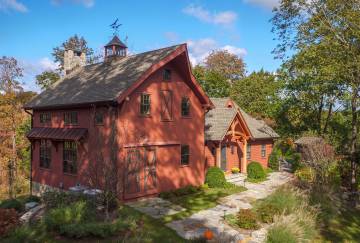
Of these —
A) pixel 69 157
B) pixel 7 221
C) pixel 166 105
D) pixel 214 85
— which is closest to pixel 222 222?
pixel 166 105

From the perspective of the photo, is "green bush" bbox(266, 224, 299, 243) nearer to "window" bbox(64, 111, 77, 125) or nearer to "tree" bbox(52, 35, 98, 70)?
"window" bbox(64, 111, 77, 125)

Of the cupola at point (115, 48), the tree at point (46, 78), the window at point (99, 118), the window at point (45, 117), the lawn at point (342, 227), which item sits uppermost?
the tree at point (46, 78)

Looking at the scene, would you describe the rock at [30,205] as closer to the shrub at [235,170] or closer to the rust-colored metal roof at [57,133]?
the rust-colored metal roof at [57,133]

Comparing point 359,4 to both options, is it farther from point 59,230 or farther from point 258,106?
point 258,106

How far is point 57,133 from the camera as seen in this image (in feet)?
65.2

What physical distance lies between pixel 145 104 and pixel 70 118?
5053 millimetres

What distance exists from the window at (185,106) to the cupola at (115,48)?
6.45m

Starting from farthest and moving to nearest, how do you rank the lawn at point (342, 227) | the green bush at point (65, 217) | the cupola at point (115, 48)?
1. the cupola at point (115, 48)
2. the lawn at point (342, 227)
3. the green bush at point (65, 217)

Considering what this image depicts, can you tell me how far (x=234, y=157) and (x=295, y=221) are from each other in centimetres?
1660

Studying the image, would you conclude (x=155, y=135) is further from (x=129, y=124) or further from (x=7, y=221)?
(x=7, y=221)

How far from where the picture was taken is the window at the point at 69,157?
62.7 ft

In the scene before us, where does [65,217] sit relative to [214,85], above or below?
below

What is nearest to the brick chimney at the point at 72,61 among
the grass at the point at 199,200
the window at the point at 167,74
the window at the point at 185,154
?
the window at the point at 167,74

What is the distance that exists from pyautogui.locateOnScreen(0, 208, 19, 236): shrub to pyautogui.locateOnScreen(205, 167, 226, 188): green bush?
12100 millimetres
